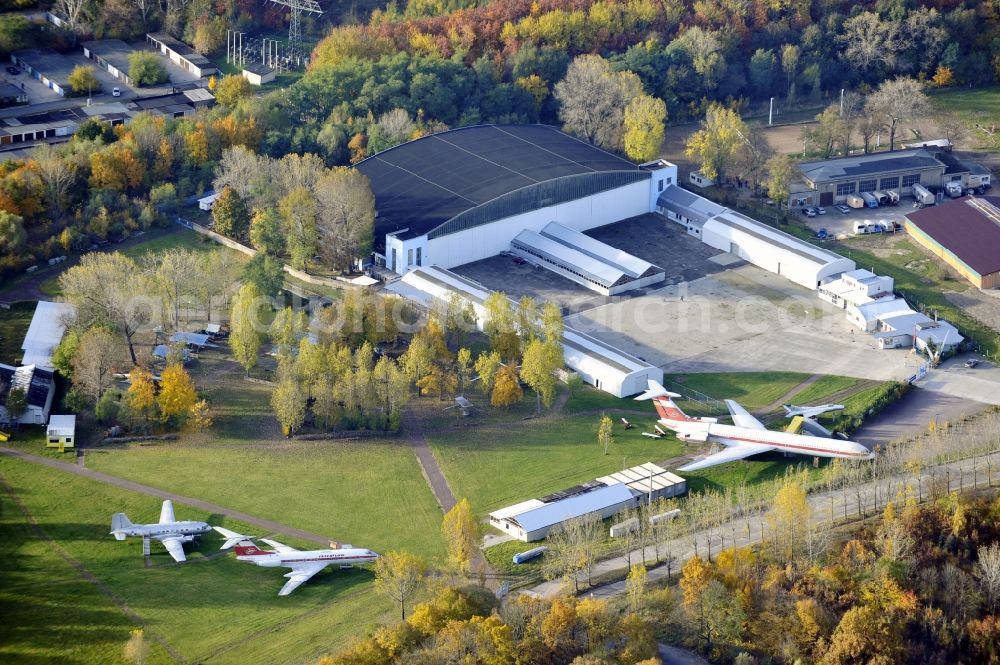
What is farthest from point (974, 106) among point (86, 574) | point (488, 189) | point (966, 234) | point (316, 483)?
point (86, 574)

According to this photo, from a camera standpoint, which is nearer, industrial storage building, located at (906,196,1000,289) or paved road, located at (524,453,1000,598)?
paved road, located at (524,453,1000,598)

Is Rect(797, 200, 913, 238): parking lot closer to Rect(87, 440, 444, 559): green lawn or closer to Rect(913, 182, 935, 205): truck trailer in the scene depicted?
Rect(913, 182, 935, 205): truck trailer

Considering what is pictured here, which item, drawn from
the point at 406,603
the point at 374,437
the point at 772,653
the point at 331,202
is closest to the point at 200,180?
the point at 331,202

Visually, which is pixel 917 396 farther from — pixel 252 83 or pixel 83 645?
pixel 252 83

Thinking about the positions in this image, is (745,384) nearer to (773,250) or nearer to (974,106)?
(773,250)

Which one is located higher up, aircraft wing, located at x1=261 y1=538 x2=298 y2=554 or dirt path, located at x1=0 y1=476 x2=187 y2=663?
aircraft wing, located at x1=261 y1=538 x2=298 y2=554

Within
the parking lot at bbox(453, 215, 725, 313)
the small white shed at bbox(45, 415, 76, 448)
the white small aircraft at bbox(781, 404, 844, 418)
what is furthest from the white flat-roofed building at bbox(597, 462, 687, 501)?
the small white shed at bbox(45, 415, 76, 448)
